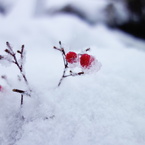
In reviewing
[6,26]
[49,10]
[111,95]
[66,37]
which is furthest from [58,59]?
[49,10]

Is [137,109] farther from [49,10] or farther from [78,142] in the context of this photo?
[49,10]

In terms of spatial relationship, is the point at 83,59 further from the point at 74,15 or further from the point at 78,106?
the point at 74,15

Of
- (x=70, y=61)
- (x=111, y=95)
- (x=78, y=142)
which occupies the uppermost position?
(x=70, y=61)

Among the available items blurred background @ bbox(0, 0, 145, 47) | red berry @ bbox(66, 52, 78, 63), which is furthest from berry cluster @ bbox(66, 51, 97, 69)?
blurred background @ bbox(0, 0, 145, 47)

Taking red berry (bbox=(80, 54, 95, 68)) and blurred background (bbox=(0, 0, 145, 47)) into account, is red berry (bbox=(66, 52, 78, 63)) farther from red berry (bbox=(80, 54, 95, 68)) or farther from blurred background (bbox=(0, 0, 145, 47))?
blurred background (bbox=(0, 0, 145, 47))

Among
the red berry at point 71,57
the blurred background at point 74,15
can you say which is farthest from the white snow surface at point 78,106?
the blurred background at point 74,15
